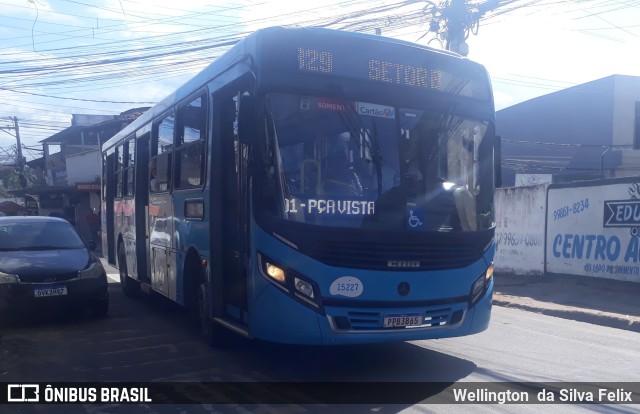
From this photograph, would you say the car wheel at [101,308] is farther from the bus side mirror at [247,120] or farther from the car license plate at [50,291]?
the bus side mirror at [247,120]

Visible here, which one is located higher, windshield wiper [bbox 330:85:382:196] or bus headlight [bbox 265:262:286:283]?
windshield wiper [bbox 330:85:382:196]

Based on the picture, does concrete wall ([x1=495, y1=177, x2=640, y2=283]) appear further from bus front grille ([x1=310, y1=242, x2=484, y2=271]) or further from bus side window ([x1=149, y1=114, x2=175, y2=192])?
bus side window ([x1=149, y1=114, x2=175, y2=192])

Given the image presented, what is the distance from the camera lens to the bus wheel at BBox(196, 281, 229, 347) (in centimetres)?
812

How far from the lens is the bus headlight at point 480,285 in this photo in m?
7.08

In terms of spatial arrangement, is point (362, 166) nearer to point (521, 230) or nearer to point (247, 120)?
point (247, 120)

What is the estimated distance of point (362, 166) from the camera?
21.5 ft

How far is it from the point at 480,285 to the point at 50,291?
637 cm

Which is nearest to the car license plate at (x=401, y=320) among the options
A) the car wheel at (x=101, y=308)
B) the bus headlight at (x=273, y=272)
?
the bus headlight at (x=273, y=272)

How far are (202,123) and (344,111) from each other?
2307 mm

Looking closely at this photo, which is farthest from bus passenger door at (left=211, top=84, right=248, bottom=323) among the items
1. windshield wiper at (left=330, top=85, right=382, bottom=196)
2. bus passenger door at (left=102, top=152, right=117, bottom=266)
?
bus passenger door at (left=102, top=152, right=117, bottom=266)

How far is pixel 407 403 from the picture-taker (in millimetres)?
5980

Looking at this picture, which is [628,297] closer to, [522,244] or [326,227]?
[522,244]

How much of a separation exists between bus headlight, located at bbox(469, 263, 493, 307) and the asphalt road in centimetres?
82

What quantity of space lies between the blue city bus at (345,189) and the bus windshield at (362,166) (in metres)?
0.01
